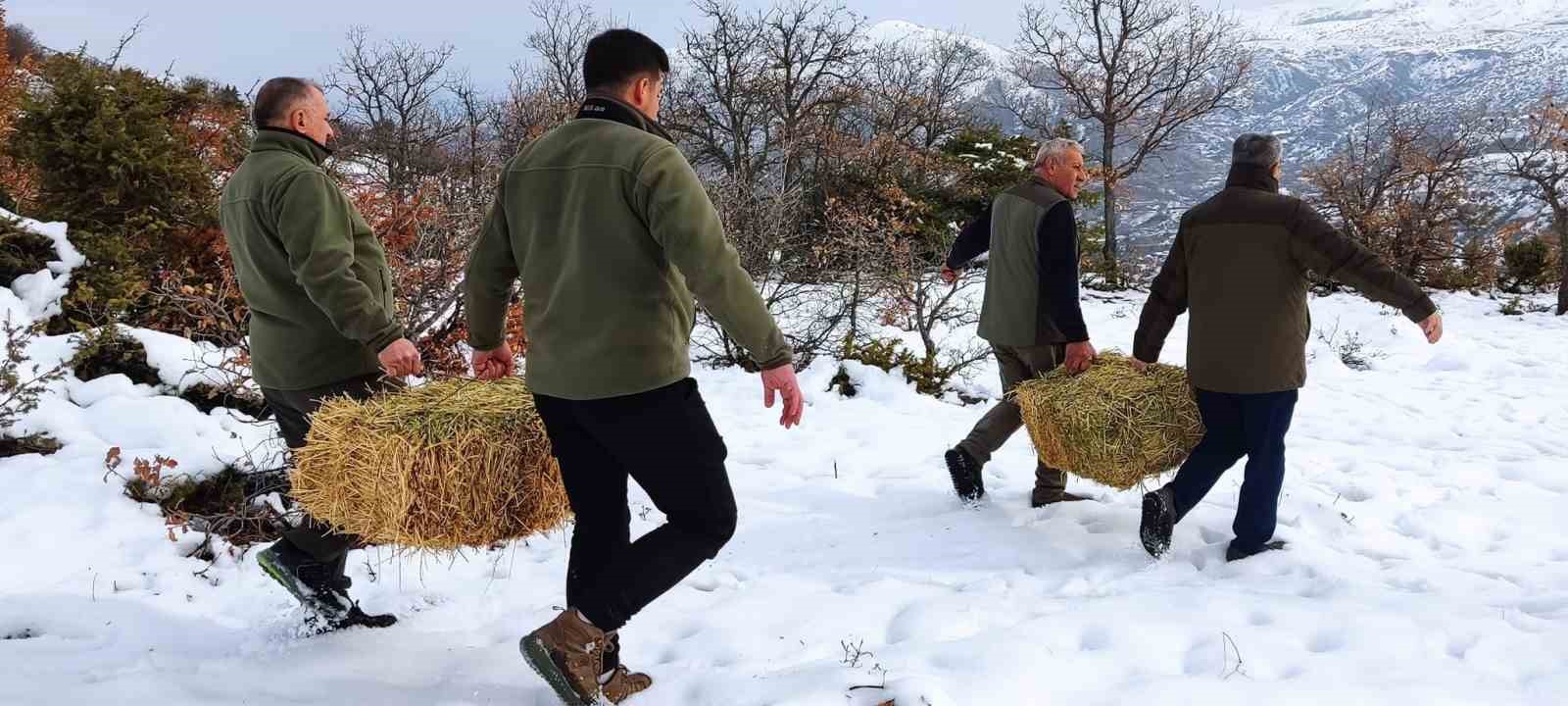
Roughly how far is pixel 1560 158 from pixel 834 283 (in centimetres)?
1545

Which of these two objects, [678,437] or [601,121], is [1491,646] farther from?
[601,121]

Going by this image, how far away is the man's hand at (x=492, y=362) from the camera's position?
244 centimetres

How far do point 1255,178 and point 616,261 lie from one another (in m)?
2.57

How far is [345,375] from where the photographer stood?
2.58 meters

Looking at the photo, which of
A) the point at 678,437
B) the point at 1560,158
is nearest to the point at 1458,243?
the point at 1560,158

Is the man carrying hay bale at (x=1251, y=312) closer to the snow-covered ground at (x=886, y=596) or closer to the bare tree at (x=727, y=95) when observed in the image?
the snow-covered ground at (x=886, y=596)

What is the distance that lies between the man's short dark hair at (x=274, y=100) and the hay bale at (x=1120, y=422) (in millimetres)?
2941

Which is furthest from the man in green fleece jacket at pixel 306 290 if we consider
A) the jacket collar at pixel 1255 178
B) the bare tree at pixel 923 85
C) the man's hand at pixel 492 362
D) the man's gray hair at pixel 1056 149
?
the bare tree at pixel 923 85

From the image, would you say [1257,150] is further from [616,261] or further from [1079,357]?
[616,261]

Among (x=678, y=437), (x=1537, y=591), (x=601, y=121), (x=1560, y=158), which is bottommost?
(x=1537, y=591)

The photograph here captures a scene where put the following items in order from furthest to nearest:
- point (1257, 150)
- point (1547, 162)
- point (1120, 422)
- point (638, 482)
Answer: point (1547, 162) < point (1120, 422) < point (1257, 150) < point (638, 482)

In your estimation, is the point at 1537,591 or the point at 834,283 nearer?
the point at 1537,591

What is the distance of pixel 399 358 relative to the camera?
2.32 m

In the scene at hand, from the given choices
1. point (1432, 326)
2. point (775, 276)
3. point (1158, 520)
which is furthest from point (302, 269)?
point (775, 276)
